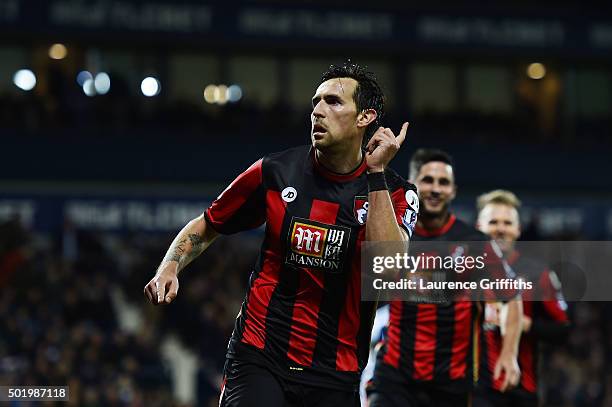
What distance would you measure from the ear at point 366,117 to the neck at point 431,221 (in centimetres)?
181

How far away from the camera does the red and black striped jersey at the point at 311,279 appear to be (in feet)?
15.7

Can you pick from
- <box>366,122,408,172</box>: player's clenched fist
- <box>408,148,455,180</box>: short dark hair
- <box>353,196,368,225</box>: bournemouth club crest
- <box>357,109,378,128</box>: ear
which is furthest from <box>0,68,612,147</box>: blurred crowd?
<box>366,122,408,172</box>: player's clenched fist

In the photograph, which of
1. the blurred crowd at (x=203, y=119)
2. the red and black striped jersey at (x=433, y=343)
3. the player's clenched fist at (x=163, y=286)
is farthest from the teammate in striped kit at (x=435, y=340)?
the blurred crowd at (x=203, y=119)

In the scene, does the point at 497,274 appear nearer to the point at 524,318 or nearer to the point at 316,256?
the point at 524,318

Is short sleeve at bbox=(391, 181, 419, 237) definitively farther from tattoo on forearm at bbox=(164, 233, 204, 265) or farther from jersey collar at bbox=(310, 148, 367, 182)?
tattoo on forearm at bbox=(164, 233, 204, 265)

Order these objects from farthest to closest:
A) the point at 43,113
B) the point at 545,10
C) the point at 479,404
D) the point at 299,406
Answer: the point at 545,10
the point at 43,113
the point at 479,404
the point at 299,406

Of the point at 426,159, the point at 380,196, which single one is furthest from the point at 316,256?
the point at 426,159

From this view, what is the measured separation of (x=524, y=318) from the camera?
729cm

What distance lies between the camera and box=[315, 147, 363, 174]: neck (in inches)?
195

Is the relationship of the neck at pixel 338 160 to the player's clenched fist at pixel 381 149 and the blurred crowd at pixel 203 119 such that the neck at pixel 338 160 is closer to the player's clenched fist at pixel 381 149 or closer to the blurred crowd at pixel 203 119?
the player's clenched fist at pixel 381 149

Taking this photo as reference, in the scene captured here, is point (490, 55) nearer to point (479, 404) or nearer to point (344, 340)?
point (479, 404)

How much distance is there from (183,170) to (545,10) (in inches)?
360

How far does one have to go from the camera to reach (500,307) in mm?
7164

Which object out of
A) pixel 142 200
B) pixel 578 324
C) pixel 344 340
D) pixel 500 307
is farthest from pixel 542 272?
pixel 142 200
